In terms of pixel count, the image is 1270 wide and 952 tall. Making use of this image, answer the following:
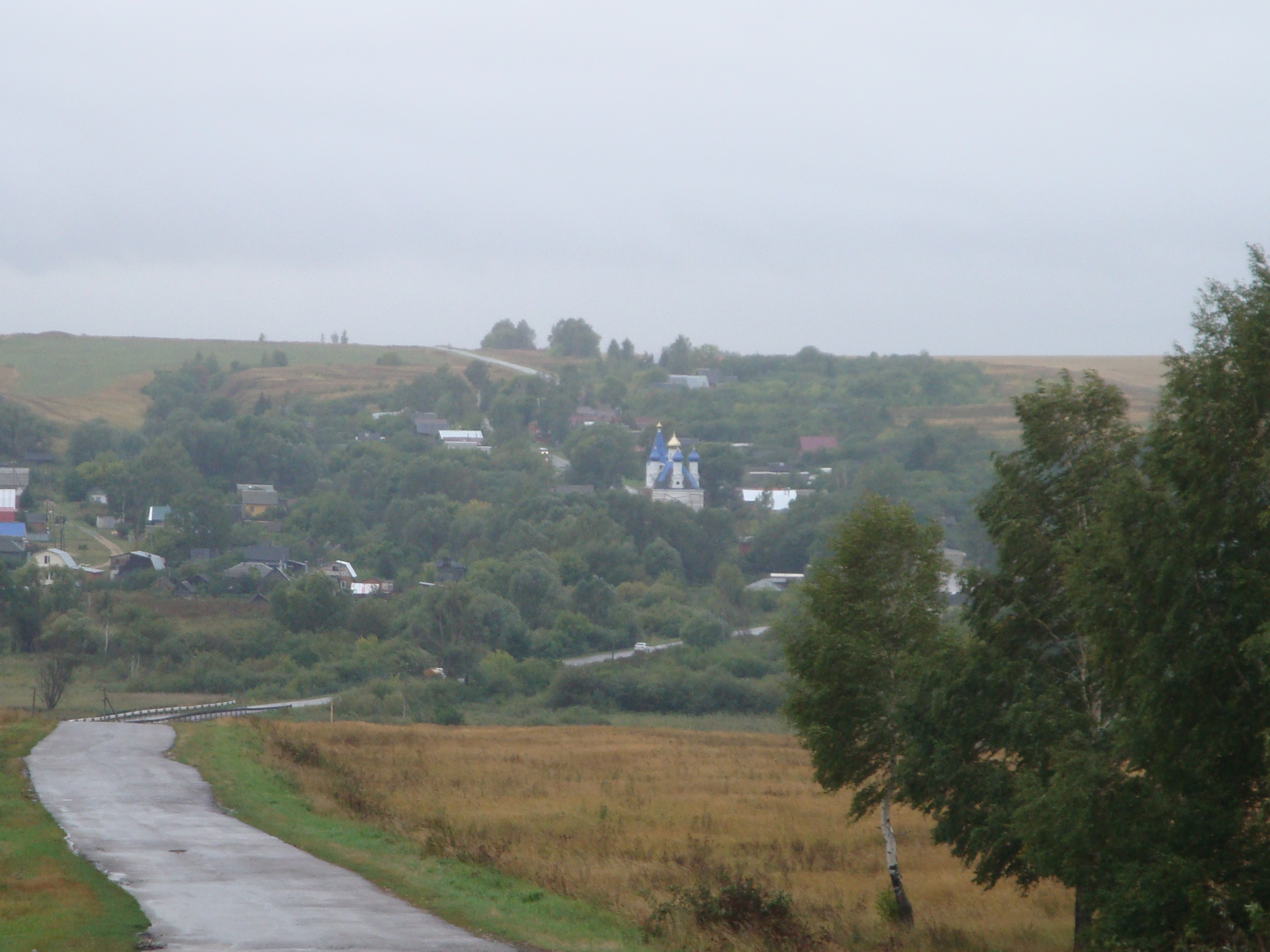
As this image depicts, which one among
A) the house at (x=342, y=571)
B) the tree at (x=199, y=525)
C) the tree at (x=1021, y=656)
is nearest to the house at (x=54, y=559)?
the tree at (x=199, y=525)

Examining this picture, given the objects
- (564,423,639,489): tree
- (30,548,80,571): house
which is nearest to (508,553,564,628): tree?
(30,548,80,571): house

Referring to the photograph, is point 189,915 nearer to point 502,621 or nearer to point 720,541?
point 502,621

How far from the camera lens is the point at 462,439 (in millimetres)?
175625

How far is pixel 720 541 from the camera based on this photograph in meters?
126

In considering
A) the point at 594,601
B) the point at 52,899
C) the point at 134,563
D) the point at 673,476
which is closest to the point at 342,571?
the point at 134,563

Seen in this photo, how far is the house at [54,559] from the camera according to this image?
97250 mm

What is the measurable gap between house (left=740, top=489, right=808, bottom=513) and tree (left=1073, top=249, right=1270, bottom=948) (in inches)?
5333

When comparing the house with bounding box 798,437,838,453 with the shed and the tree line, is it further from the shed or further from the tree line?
the tree line

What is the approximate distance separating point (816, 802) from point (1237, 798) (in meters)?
18.7

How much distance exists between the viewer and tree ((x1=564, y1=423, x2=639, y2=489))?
530 feet

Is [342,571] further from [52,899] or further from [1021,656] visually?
[52,899]

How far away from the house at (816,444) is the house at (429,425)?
164ft

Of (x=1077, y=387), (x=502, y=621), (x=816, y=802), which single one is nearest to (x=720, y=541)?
(x=502, y=621)

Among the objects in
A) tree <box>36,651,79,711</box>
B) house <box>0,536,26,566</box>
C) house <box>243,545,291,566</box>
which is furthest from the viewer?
house <box>243,545,291,566</box>
